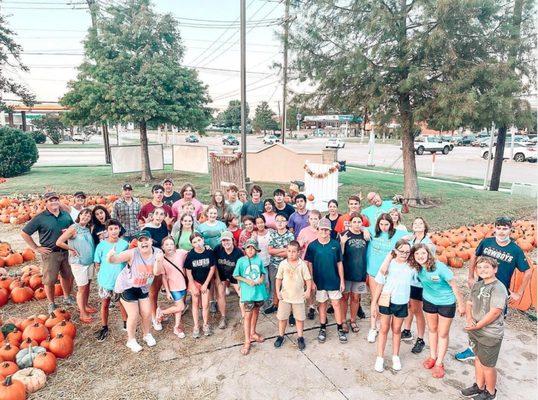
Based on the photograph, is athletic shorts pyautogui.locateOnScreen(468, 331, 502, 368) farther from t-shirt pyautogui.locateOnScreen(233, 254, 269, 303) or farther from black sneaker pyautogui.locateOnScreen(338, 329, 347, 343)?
t-shirt pyautogui.locateOnScreen(233, 254, 269, 303)

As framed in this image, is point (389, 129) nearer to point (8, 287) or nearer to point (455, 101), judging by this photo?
point (455, 101)

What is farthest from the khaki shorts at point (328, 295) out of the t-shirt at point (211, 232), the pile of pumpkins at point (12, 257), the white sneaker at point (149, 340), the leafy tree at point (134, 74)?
the leafy tree at point (134, 74)

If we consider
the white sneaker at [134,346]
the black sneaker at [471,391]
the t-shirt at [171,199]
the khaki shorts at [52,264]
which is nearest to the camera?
the black sneaker at [471,391]

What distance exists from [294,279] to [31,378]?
283 cm

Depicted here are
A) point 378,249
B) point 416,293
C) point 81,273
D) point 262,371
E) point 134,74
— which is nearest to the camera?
point 262,371

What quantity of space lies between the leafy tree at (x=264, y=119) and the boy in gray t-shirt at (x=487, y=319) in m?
79.2

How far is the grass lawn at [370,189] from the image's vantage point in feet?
36.1

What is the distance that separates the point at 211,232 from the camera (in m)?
5.22

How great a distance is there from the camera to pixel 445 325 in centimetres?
398

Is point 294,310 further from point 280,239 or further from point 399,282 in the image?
point 399,282

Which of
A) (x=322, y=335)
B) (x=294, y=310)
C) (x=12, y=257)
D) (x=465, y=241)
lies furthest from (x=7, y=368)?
(x=465, y=241)

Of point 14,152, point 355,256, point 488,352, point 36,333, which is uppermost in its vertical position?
point 14,152

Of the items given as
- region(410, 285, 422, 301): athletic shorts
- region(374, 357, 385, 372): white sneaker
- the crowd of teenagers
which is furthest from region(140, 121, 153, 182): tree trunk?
region(374, 357, 385, 372): white sneaker

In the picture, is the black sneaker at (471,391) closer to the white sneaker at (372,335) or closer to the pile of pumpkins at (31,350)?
the white sneaker at (372,335)
